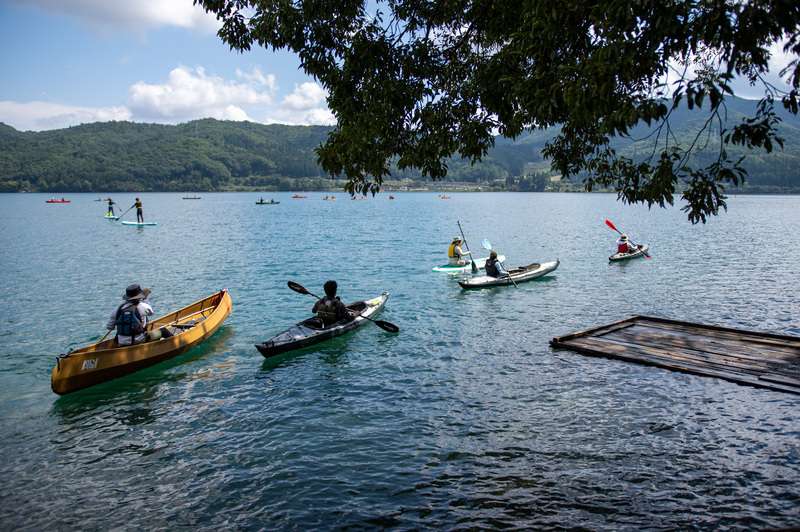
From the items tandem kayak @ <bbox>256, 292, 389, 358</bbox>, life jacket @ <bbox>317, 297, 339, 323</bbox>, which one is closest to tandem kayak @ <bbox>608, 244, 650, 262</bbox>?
tandem kayak @ <bbox>256, 292, 389, 358</bbox>

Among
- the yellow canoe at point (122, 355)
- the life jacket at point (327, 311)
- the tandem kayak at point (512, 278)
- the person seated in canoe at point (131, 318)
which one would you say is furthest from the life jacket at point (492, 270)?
the person seated in canoe at point (131, 318)

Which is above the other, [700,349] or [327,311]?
[327,311]

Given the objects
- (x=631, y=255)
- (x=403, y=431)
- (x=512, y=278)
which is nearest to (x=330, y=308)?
(x=403, y=431)

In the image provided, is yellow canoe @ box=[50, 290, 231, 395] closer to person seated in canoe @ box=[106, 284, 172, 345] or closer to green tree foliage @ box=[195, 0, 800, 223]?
person seated in canoe @ box=[106, 284, 172, 345]

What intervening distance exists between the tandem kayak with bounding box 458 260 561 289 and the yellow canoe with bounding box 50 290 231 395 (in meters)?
13.1

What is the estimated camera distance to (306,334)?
16.5m

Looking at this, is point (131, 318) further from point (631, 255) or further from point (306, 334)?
point (631, 255)

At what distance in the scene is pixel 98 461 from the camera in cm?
980

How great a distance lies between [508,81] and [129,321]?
11695 millimetres

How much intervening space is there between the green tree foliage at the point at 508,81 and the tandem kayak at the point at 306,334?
6.94 m

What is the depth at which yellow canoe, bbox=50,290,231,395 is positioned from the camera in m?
12.6

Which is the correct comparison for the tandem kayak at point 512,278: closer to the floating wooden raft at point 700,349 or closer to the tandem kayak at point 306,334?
the tandem kayak at point 306,334

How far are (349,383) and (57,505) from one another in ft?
22.9

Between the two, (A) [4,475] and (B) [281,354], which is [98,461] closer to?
(A) [4,475]
